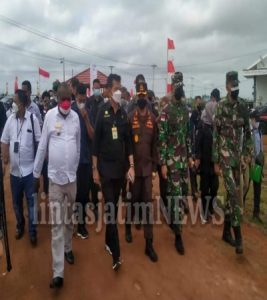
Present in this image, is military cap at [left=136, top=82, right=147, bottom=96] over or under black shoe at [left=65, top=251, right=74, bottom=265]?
over

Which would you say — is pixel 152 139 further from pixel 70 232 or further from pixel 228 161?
pixel 70 232

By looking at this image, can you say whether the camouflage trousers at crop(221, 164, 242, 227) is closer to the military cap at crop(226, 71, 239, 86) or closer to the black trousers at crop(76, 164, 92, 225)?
the military cap at crop(226, 71, 239, 86)

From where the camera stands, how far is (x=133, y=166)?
488 centimetres

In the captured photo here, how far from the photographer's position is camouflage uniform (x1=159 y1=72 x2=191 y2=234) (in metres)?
5.34

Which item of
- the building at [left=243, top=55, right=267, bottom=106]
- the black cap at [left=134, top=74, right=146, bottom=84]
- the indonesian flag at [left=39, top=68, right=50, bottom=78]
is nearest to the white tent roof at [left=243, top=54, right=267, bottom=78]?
the building at [left=243, top=55, right=267, bottom=106]

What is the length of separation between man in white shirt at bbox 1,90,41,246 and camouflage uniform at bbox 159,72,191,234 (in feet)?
5.90

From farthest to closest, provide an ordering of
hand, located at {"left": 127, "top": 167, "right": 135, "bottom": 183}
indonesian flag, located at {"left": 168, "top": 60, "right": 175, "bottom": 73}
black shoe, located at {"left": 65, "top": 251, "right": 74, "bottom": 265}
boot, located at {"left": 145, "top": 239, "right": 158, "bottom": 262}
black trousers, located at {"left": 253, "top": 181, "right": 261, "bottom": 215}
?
indonesian flag, located at {"left": 168, "top": 60, "right": 175, "bottom": 73} → black trousers, located at {"left": 253, "top": 181, "right": 261, "bottom": 215} → boot, located at {"left": 145, "top": 239, "right": 158, "bottom": 262} → black shoe, located at {"left": 65, "top": 251, "right": 74, "bottom": 265} → hand, located at {"left": 127, "top": 167, "right": 135, "bottom": 183}

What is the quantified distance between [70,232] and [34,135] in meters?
1.51

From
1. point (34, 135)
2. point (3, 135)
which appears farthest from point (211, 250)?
point (3, 135)

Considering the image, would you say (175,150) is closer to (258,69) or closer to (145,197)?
(145,197)

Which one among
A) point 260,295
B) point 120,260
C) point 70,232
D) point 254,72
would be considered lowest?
point 260,295

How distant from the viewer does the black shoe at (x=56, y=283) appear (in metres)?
4.28

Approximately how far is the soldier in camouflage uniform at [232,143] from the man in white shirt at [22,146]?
261 cm

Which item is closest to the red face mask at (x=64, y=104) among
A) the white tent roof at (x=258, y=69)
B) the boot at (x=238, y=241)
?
the boot at (x=238, y=241)
